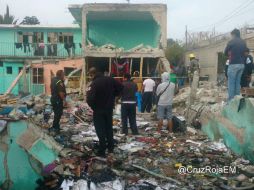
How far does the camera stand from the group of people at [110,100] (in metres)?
7.17

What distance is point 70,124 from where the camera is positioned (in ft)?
37.9

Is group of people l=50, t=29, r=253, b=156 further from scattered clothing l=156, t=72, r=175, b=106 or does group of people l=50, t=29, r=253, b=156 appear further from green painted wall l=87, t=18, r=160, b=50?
green painted wall l=87, t=18, r=160, b=50

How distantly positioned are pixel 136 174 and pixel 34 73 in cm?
2177

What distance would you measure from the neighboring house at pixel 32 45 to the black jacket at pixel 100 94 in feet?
75.1

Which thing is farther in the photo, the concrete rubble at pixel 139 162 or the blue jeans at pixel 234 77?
the blue jeans at pixel 234 77

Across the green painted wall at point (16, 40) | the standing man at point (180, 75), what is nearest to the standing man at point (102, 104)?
the standing man at point (180, 75)

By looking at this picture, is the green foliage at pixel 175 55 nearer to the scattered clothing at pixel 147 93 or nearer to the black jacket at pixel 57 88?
the scattered clothing at pixel 147 93

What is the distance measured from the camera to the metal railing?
29.8m

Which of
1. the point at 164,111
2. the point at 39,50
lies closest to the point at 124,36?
the point at 39,50

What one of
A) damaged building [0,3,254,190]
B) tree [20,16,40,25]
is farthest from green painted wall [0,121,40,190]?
tree [20,16,40,25]

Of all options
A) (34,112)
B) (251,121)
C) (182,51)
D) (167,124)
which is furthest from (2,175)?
(182,51)

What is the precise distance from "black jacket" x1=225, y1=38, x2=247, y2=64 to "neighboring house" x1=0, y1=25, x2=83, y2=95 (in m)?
21.8

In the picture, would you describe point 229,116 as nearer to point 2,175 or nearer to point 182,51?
point 2,175

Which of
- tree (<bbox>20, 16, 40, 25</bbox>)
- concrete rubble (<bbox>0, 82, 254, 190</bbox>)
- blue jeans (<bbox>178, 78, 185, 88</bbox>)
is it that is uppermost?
tree (<bbox>20, 16, 40, 25</bbox>)
